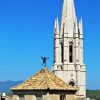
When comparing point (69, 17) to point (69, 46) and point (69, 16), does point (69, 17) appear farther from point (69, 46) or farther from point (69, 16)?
point (69, 46)

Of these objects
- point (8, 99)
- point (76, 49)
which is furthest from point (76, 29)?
point (8, 99)

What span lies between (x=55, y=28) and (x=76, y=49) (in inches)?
374

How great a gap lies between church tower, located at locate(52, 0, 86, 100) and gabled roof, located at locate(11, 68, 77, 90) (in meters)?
130

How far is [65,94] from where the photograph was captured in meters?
31.9

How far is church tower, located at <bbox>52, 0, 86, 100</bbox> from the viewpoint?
164125mm

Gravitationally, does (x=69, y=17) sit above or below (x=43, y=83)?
above

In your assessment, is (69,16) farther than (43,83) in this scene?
Yes

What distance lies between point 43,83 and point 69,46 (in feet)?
443

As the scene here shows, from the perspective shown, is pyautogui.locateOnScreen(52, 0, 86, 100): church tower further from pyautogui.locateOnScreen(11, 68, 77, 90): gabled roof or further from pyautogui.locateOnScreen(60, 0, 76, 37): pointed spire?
pyautogui.locateOnScreen(11, 68, 77, 90): gabled roof

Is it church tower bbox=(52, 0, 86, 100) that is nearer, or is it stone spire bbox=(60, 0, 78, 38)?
church tower bbox=(52, 0, 86, 100)

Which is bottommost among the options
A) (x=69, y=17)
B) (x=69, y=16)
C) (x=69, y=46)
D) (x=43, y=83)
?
(x=43, y=83)

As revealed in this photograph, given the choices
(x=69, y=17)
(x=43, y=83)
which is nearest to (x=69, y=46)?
(x=69, y=17)

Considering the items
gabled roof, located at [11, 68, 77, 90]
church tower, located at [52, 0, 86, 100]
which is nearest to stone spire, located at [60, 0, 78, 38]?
church tower, located at [52, 0, 86, 100]

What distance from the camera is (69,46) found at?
167 m
